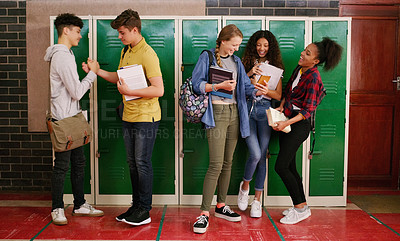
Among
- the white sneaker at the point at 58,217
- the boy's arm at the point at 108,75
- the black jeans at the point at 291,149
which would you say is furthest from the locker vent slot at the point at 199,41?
the white sneaker at the point at 58,217

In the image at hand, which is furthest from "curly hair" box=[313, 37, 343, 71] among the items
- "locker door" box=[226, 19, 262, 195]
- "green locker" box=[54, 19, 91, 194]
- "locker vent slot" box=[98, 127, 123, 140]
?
"green locker" box=[54, 19, 91, 194]

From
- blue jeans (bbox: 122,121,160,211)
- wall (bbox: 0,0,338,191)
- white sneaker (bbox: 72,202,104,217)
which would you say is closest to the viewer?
blue jeans (bbox: 122,121,160,211)

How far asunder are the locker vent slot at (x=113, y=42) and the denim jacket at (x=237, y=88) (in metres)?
0.96

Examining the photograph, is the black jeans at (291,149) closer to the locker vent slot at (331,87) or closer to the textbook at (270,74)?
the textbook at (270,74)

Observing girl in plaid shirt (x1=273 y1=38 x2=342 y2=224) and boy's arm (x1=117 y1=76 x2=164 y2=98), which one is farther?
girl in plaid shirt (x1=273 y1=38 x2=342 y2=224)

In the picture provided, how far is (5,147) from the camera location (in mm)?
3916

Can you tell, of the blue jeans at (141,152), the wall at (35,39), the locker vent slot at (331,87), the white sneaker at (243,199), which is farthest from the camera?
the wall at (35,39)

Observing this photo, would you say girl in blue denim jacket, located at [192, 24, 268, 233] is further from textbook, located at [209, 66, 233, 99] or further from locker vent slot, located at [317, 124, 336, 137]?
locker vent slot, located at [317, 124, 336, 137]

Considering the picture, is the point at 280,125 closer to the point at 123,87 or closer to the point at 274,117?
the point at 274,117

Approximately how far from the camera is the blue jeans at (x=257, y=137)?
3.10m

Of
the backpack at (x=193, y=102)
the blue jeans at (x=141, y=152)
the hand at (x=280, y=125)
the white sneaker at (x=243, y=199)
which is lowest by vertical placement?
the white sneaker at (x=243, y=199)

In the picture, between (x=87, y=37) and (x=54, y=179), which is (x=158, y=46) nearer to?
(x=87, y=37)

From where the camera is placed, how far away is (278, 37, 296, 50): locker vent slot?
3334 mm

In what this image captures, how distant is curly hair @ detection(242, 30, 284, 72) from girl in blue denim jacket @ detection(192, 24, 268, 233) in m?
0.26
